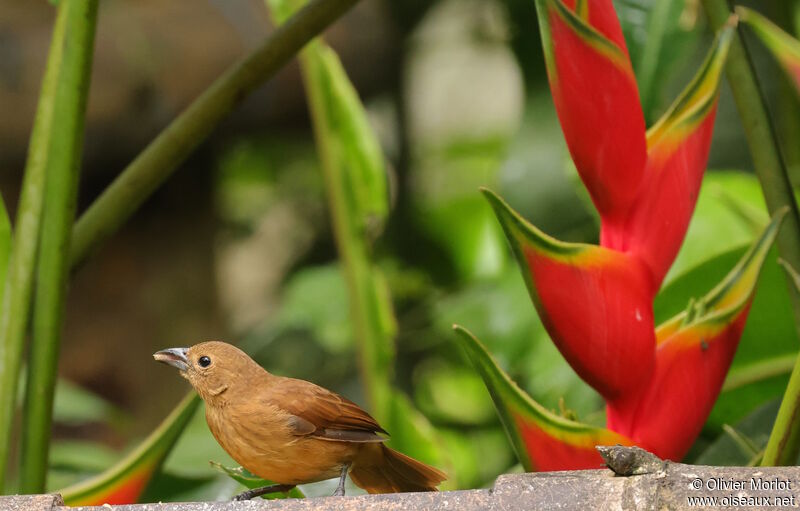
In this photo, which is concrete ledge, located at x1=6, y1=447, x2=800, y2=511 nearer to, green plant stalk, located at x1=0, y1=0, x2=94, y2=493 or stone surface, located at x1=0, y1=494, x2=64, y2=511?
stone surface, located at x1=0, y1=494, x2=64, y2=511

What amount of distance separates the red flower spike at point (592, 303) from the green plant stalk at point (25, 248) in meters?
0.21

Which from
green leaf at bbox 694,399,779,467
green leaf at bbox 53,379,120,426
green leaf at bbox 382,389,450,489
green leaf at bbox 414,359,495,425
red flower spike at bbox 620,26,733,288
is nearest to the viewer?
red flower spike at bbox 620,26,733,288

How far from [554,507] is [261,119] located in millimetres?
1159

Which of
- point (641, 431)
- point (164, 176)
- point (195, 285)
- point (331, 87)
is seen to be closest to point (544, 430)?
point (641, 431)

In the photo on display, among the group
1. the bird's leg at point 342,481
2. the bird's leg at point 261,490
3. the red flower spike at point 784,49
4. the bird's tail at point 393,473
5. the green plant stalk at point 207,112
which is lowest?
the bird's tail at point 393,473

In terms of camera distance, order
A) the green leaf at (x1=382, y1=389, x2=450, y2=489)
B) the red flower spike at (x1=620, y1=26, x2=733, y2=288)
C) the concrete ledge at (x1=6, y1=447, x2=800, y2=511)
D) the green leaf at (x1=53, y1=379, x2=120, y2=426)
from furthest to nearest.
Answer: the green leaf at (x1=53, y1=379, x2=120, y2=426) < the green leaf at (x1=382, y1=389, x2=450, y2=489) < the red flower spike at (x1=620, y1=26, x2=733, y2=288) < the concrete ledge at (x1=6, y1=447, x2=800, y2=511)

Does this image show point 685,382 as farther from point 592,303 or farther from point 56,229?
point 56,229

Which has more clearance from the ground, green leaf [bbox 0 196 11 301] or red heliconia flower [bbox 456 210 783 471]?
green leaf [bbox 0 196 11 301]

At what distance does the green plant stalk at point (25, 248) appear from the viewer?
1.56 ft

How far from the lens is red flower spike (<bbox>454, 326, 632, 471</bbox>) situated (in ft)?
1.33

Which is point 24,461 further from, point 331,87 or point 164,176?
point 331,87

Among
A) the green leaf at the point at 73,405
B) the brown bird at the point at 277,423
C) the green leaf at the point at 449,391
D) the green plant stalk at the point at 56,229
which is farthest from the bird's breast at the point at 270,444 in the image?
the green leaf at the point at 449,391

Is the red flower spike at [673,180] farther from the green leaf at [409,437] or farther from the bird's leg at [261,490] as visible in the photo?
the green leaf at [409,437]

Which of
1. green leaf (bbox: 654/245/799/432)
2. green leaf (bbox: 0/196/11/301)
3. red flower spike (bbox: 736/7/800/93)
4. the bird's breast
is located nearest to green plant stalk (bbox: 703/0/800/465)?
red flower spike (bbox: 736/7/800/93)
